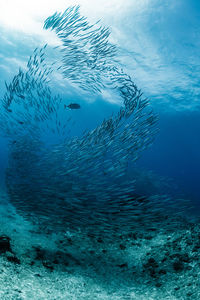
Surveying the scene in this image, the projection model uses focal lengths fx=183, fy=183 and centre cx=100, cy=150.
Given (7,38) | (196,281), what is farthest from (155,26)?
(7,38)

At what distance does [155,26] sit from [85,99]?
1487cm

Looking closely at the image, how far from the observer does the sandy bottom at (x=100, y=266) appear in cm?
231

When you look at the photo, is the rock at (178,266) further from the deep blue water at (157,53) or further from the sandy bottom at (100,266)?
the deep blue water at (157,53)

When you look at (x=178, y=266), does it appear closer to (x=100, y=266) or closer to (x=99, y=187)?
(x=100, y=266)

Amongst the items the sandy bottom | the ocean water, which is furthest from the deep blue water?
the sandy bottom

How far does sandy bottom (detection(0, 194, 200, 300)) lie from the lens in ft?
7.58

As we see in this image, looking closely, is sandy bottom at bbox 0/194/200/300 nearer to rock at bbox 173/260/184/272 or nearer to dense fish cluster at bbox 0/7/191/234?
rock at bbox 173/260/184/272

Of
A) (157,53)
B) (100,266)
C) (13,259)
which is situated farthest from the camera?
(157,53)

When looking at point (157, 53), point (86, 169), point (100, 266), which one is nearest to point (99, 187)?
point (86, 169)

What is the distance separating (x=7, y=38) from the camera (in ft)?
44.7

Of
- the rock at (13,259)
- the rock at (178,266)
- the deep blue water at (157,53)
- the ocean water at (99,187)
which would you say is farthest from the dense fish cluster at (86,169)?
the deep blue water at (157,53)

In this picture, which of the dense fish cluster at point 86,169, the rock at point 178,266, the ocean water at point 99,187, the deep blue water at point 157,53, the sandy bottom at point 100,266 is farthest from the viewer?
the deep blue water at point 157,53

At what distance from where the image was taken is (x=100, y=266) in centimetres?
314

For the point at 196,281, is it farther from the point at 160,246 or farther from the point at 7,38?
the point at 7,38
